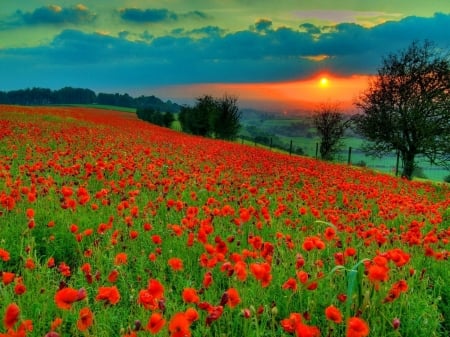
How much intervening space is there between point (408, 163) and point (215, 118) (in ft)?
84.4

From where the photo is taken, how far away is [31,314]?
3.31 metres

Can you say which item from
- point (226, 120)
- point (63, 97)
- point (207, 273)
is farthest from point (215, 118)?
point (63, 97)

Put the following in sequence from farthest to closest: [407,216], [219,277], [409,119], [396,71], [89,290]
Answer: [396,71]
[409,119]
[407,216]
[219,277]
[89,290]

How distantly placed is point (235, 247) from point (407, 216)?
4.10m

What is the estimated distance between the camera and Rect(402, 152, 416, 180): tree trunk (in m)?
29.0

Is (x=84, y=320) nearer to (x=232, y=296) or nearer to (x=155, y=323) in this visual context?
(x=155, y=323)

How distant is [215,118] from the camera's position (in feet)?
165

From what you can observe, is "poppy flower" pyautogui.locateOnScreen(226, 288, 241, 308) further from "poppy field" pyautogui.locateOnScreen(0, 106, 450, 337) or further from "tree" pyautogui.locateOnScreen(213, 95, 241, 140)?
"tree" pyautogui.locateOnScreen(213, 95, 241, 140)

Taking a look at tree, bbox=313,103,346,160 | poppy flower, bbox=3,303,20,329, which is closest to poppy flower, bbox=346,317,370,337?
poppy flower, bbox=3,303,20,329

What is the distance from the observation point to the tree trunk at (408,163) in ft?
95.0

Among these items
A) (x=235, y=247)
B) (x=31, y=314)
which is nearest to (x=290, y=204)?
(x=235, y=247)

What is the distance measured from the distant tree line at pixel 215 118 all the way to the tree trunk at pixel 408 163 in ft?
82.0

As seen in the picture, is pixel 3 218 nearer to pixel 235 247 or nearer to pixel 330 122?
pixel 235 247

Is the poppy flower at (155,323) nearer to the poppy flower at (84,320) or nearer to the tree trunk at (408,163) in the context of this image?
the poppy flower at (84,320)
